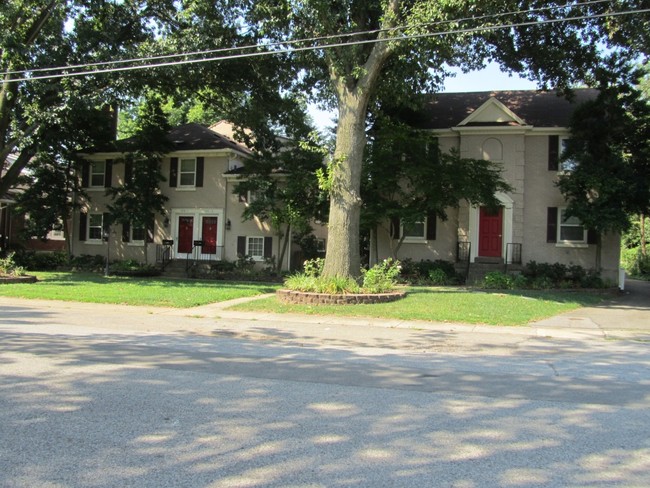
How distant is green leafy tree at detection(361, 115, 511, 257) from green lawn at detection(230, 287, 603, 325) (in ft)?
16.4

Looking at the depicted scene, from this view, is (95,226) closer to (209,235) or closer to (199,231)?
(199,231)

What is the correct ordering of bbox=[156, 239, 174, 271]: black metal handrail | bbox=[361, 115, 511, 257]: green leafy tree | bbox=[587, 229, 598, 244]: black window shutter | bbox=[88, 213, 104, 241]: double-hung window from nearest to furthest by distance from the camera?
bbox=[361, 115, 511, 257]: green leafy tree, bbox=[587, 229, 598, 244]: black window shutter, bbox=[156, 239, 174, 271]: black metal handrail, bbox=[88, 213, 104, 241]: double-hung window

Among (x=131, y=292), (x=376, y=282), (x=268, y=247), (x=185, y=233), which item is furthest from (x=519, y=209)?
(x=185, y=233)

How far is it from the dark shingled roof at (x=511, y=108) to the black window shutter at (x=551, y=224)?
3805 millimetres

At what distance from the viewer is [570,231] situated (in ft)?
75.0

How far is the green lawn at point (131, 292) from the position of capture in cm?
1486

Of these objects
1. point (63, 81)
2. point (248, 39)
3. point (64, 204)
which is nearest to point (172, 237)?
point (64, 204)

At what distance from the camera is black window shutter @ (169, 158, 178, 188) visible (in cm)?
2762

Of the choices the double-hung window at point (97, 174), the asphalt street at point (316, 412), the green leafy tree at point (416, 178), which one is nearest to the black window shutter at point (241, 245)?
the green leafy tree at point (416, 178)

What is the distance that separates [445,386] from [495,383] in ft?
2.29

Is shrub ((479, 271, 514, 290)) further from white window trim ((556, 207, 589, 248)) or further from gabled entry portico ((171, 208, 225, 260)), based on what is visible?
gabled entry portico ((171, 208, 225, 260))

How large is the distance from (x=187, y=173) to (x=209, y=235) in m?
3.55

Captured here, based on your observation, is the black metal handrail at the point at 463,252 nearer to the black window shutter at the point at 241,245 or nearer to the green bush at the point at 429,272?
the green bush at the point at 429,272

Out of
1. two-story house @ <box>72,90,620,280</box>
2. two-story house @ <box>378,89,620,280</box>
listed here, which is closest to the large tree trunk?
two-story house @ <box>72,90,620,280</box>
